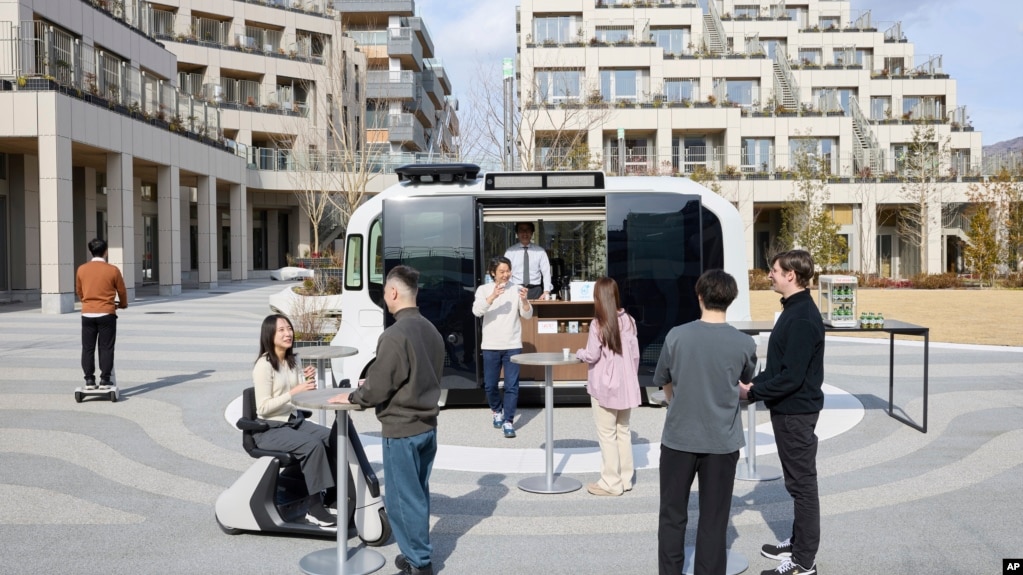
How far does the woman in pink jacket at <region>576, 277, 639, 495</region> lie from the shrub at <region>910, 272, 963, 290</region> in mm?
35122

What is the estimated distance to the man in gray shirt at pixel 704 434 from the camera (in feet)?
14.4

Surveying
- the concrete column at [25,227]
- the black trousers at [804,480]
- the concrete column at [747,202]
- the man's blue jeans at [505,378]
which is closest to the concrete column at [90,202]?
the concrete column at [25,227]

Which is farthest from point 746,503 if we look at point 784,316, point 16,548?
point 16,548

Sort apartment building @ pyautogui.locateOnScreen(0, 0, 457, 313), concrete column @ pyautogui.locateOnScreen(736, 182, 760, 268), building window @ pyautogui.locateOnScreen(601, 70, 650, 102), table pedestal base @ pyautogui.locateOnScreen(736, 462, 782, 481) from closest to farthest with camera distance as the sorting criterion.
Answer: table pedestal base @ pyautogui.locateOnScreen(736, 462, 782, 481) < apartment building @ pyautogui.locateOnScreen(0, 0, 457, 313) < concrete column @ pyautogui.locateOnScreen(736, 182, 760, 268) < building window @ pyautogui.locateOnScreen(601, 70, 650, 102)

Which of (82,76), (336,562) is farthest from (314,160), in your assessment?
(336,562)

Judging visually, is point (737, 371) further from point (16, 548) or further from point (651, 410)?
point (651, 410)

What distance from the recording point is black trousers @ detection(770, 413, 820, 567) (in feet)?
15.7

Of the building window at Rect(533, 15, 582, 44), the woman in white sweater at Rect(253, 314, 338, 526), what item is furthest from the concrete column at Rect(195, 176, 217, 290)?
the woman in white sweater at Rect(253, 314, 338, 526)

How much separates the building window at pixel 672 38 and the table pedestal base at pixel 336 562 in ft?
156

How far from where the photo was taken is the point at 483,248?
10312 millimetres

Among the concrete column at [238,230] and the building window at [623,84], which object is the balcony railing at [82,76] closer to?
the concrete column at [238,230]

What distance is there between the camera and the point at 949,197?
45688 mm

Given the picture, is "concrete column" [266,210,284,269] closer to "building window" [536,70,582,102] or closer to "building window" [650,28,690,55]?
"building window" [536,70,582,102]

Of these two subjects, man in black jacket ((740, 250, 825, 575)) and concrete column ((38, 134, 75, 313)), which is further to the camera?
concrete column ((38, 134, 75, 313))
